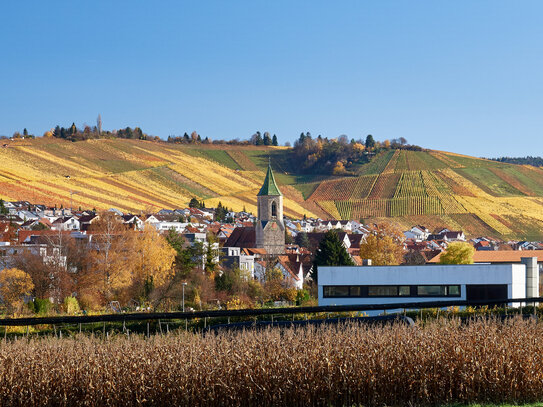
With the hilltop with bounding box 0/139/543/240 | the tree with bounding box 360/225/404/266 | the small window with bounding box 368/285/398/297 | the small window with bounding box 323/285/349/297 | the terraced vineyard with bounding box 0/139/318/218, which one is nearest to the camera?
the small window with bounding box 368/285/398/297

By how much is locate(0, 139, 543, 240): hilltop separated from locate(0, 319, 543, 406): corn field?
418ft

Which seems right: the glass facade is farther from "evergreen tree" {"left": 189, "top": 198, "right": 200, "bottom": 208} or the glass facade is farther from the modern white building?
"evergreen tree" {"left": 189, "top": 198, "right": 200, "bottom": 208}

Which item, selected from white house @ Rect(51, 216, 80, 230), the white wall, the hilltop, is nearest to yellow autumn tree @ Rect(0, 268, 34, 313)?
the white wall

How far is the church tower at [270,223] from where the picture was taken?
120m

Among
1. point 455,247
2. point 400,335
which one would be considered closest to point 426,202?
point 455,247

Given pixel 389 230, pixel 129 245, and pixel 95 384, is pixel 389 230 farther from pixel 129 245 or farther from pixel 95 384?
pixel 95 384

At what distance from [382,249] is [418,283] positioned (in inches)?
1535

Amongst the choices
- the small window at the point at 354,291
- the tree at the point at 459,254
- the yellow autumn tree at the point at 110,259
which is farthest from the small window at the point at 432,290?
the tree at the point at 459,254

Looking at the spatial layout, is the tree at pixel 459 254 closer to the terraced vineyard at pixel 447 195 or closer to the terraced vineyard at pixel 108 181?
the terraced vineyard at pixel 447 195

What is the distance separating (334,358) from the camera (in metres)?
17.2

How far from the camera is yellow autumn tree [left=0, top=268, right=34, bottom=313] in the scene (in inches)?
2073

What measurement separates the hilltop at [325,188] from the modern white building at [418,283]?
99172 mm

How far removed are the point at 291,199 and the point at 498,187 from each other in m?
49.3

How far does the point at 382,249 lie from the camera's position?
83.5 meters
